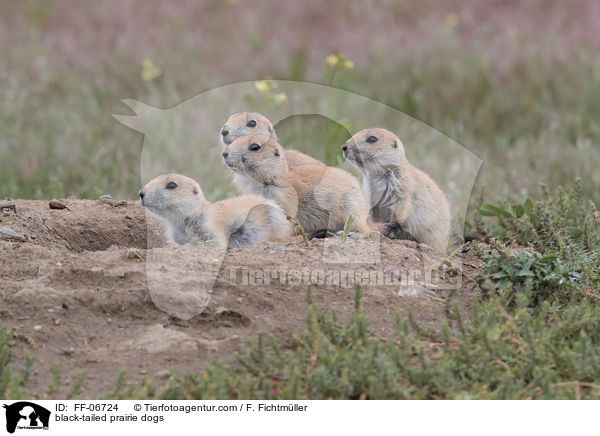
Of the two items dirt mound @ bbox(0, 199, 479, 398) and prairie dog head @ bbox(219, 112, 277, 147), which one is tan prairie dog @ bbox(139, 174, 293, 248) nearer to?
dirt mound @ bbox(0, 199, 479, 398)

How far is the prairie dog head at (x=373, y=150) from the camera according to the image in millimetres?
5422

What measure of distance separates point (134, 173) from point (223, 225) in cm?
342

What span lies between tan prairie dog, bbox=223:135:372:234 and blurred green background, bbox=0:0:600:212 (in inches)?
50.9

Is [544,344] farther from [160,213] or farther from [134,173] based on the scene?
[134,173]

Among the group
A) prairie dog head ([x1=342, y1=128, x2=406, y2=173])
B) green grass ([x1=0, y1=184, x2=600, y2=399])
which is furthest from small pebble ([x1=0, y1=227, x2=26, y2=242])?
prairie dog head ([x1=342, y1=128, x2=406, y2=173])

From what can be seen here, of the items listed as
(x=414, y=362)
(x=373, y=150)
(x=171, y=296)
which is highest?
(x=373, y=150)

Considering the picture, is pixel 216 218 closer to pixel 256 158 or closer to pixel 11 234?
pixel 256 158

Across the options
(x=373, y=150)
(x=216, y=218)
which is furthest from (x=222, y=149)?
(x=373, y=150)

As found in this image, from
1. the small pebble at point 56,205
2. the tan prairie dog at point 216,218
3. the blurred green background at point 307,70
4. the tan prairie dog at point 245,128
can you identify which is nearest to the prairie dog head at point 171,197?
the tan prairie dog at point 216,218

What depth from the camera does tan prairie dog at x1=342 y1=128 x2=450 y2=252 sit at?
546 centimetres

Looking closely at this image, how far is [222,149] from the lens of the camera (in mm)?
5805

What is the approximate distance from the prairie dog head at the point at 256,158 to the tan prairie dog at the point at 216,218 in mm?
252
